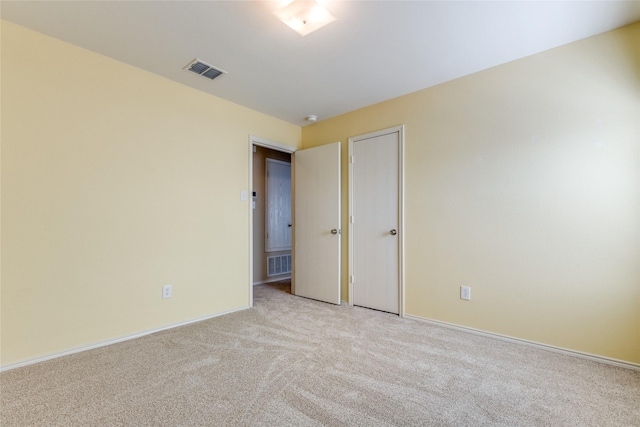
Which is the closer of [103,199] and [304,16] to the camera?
[304,16]

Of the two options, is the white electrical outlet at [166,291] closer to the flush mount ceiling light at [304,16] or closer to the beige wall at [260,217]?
the beige wall at [260,217]

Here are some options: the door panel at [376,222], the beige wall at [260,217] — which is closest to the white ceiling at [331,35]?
the door panel at [376,222]

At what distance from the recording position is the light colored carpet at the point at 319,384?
144 cm

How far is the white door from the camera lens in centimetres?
345

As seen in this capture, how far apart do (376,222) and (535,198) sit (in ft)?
4.75

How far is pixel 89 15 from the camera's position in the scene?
6.00 ft

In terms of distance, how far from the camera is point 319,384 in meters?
1.73

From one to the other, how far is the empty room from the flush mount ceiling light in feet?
0.05

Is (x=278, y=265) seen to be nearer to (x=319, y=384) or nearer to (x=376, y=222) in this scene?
(x=376, y=222)

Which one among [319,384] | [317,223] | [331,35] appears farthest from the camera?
[317,223]

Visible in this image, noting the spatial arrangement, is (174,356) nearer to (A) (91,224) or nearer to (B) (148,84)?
(A) (91,224)

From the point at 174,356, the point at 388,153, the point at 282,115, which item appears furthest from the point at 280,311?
the point at 282,115

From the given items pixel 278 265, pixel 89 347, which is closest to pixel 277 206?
pixel 278 265

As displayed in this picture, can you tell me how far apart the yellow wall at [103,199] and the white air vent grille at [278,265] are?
160cm
